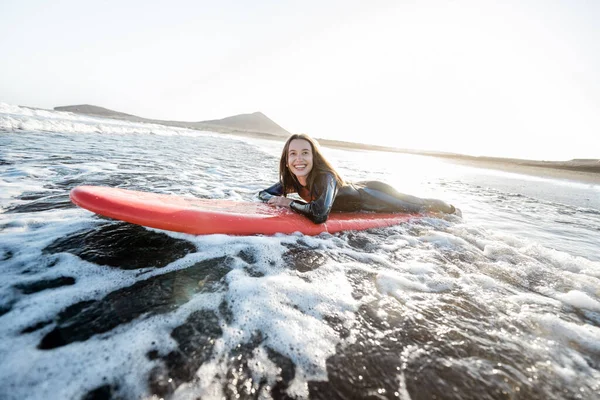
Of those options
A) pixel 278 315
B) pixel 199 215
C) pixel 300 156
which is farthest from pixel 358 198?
pixel 278 315

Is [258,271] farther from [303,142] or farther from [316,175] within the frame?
[303,142]

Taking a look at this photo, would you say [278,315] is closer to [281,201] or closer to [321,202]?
[321,202]

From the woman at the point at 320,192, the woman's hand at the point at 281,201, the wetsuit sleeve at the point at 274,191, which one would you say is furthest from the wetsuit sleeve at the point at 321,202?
the wetsuit sleeve at the point at 274,191

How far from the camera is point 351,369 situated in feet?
4.04

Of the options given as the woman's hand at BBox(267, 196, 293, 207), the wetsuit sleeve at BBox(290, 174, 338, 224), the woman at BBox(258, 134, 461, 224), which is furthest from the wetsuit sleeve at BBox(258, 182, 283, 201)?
the wetsuit sleeve at BBox(290, 174, 338, 224)

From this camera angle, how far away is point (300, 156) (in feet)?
10.5

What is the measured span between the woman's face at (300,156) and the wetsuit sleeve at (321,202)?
30cm

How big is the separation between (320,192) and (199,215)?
4.20 feet

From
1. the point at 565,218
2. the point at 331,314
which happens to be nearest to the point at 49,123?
the point at 331,314

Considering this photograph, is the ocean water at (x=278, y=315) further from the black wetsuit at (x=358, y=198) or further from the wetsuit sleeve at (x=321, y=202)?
the black wetsuit at (x=358, y=198)

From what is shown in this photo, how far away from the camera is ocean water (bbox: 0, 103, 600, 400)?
114 cm

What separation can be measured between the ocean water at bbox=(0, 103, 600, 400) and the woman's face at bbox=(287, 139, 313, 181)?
0.90 m

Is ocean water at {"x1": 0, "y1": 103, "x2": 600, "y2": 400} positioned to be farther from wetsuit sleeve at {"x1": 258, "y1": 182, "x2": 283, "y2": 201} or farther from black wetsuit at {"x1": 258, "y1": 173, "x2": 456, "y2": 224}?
wetsuit sleeve at {"x1": 258, "y1": 182, "x2": 283, "y2": 201}

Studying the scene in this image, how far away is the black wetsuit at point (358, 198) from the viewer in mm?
2994
